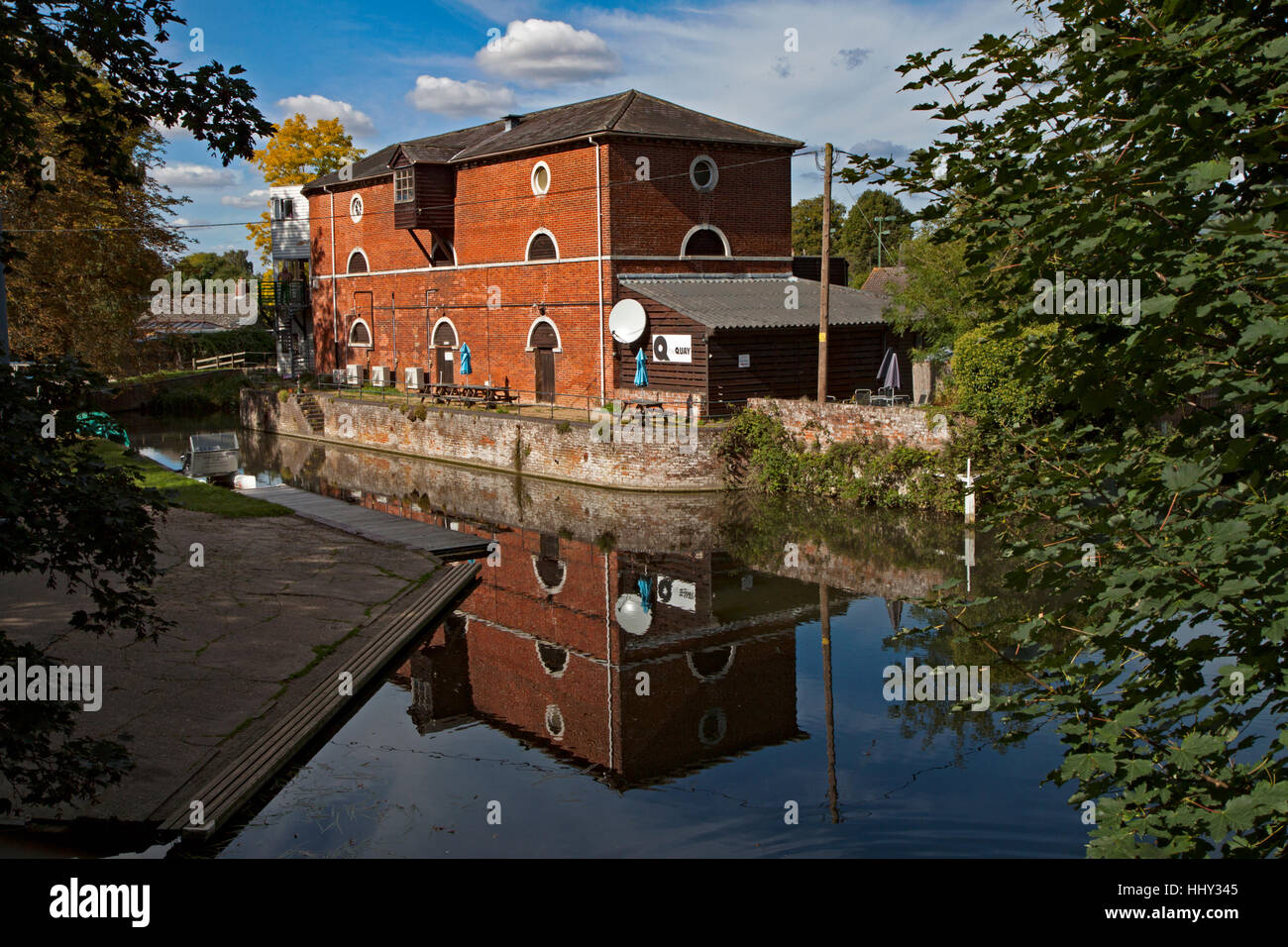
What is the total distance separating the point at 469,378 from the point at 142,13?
28.7 metres

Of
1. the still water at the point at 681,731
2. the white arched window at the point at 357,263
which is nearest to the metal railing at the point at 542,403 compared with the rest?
the still water at the point at 681,731

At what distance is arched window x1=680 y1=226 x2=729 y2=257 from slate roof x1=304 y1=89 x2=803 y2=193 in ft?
8.20

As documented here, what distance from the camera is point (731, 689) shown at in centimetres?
1159

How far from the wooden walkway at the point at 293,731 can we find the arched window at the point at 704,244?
17.4 m

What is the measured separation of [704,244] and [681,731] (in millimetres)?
21725

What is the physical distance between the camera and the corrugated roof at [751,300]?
83.9 feet

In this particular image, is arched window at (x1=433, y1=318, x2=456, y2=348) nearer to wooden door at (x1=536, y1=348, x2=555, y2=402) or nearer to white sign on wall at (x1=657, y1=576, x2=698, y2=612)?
wooden door at (x1=536, y1=348, x2=555, y2=402)

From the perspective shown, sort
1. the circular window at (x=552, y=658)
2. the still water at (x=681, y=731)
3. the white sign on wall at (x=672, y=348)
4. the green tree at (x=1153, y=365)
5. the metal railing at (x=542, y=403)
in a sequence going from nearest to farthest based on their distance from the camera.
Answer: the green tree at (x=1153, y=365) → the still water at (x=681, y=731) → the circular window at (x=552, y=658) → the metal railing at (x=542, y=403) → the white sign on wall at (x=672, y=348)

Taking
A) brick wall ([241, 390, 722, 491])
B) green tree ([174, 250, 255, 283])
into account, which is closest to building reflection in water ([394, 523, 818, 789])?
brick wall ([241, 390, 722, 491])

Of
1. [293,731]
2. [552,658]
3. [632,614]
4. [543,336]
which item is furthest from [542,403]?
[293,731]

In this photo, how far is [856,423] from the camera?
21.7 m

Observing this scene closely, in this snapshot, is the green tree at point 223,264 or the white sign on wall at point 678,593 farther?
the green tree at point 223,264

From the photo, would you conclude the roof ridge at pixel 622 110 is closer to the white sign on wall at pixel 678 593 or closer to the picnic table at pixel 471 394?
the picnic table at pixel 471 394

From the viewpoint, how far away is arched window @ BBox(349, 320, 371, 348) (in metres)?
40.4
